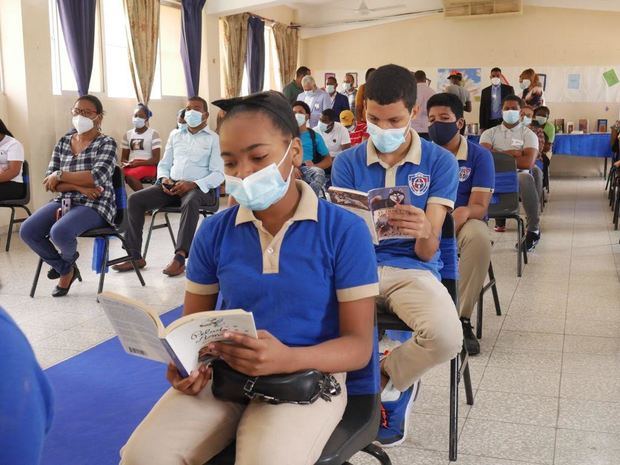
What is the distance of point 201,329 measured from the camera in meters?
1.30

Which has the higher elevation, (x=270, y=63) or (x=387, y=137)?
(x=270, y=63)

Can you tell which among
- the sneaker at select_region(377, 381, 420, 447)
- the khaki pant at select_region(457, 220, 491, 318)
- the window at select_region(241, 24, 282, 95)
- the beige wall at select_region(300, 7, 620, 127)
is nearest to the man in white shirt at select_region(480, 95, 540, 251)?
the khaki pant at select_region(457, 220, 491, 318)

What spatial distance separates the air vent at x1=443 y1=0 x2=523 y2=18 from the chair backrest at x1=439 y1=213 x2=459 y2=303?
10.4 metres

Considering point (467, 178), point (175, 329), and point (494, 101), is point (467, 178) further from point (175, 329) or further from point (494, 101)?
point (494, 101)

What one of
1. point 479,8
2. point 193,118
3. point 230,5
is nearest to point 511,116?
point 193,118

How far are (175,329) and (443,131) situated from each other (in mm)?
2530

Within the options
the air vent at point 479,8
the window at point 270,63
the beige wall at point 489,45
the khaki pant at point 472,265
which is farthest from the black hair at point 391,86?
the beige wall at point 489,45

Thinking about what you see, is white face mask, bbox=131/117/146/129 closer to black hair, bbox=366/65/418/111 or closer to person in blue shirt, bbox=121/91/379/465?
black hair, bbox=366/65/418/111

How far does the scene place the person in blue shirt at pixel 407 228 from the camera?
2.11m

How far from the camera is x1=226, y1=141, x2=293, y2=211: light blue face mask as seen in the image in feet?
5.10

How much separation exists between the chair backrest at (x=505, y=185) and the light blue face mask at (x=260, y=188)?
3.30 meters

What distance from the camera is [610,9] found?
11.4 metres

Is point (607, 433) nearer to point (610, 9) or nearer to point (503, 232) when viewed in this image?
point (503, 232)

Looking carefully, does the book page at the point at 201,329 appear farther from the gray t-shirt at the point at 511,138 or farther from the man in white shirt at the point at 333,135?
the man in white shirt at the point at 333,135
